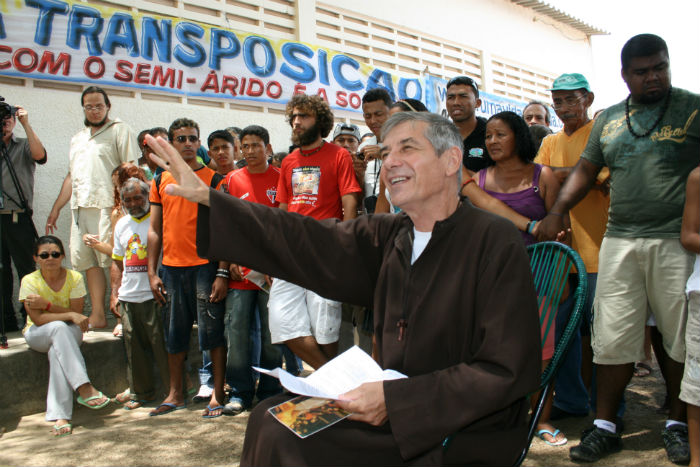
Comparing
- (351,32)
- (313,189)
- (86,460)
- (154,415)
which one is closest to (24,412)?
(154,415)

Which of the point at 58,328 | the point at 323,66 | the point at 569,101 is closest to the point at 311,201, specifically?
the point at 569,101

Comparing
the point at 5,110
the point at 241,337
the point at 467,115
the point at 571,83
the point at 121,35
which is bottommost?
the point at 241,337

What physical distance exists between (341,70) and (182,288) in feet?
17.1

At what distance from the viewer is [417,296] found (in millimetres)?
2049

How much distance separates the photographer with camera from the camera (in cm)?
559

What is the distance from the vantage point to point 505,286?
1885mm

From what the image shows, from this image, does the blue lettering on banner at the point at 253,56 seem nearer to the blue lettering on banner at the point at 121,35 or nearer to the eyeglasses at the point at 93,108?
the blue lettering on banner at the point at 121,35

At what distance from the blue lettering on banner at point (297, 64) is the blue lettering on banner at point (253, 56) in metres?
0.19

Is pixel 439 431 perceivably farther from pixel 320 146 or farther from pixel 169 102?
pixel 169 102

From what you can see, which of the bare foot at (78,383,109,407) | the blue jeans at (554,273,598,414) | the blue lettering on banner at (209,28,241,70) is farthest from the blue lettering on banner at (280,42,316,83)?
the blue jeans at (554,273,598,414)

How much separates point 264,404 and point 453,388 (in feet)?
Answer: 2.12

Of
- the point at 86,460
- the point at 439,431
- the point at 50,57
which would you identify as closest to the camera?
the point at 439,431

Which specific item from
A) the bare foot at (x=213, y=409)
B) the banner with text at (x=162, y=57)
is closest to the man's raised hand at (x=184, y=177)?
the bare foot at (x=213, y=409)

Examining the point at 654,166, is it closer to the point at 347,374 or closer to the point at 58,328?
the point at 347,374
